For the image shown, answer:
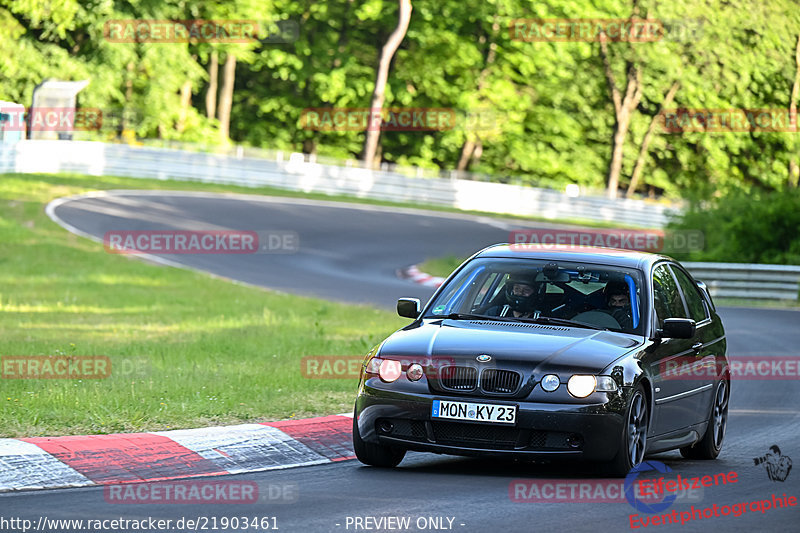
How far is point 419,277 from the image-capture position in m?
27.8

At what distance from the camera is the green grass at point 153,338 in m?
9.74

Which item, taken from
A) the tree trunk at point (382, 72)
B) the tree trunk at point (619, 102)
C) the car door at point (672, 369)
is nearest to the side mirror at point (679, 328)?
the car door at point (672, 369)

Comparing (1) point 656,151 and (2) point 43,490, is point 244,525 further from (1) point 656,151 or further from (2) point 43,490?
(1) point 656,151

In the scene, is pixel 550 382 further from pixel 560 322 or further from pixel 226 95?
pixel 226 95

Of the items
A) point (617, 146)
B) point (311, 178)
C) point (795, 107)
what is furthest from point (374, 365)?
point (617, 146)

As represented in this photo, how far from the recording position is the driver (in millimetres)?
8844

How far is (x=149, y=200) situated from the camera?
36.0m

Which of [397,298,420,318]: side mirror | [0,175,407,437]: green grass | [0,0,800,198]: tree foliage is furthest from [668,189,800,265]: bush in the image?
[397,298,420,318]: side mirror

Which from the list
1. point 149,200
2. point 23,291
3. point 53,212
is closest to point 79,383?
point 23,291

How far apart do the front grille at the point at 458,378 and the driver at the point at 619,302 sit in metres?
1.40

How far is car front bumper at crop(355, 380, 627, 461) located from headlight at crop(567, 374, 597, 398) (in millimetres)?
74

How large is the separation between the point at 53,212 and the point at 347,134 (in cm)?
3276

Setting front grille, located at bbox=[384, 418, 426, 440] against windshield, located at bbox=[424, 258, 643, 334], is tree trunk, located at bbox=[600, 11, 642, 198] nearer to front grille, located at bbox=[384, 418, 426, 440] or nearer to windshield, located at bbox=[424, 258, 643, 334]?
windshield, located at bbox=[424, 258, 643, 334]

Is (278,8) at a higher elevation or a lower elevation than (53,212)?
higher
